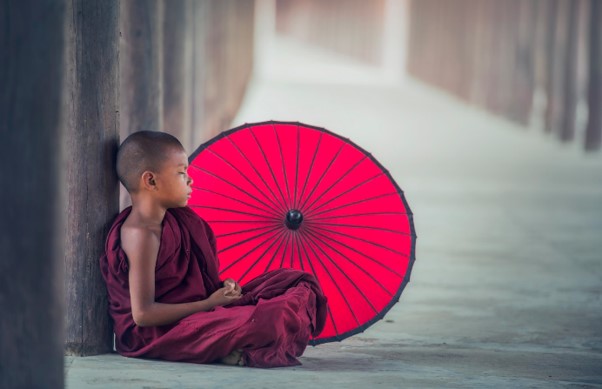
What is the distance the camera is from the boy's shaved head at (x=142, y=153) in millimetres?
3986

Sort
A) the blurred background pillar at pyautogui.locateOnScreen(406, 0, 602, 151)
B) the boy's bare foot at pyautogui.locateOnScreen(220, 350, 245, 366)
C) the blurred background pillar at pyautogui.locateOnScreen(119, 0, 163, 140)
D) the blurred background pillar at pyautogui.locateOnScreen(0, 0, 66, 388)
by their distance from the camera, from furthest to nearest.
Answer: the blurred background pillar at pyautogui.locateOnScreen(406, 0, 602, 151) → the blurred background pillar at pyautogui.locateOnScreen(119, 0, 163, 140) → the boy's bare foot at pyautogui.locateOnScreen(220, 350, 245, 366) → the blurred background pillar at pyautogui.locateOnScreen(0, 0, 66, 388)

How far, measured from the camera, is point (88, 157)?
3.99 metres

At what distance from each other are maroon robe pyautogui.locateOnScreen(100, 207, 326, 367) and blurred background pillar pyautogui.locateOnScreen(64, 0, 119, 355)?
65 millimetres

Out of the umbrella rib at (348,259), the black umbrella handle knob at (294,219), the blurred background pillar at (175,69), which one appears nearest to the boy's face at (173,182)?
the black umbrella handle knob at (294,219)

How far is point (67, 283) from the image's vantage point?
4031 millimetres

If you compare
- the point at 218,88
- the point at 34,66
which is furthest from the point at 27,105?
the point at 218,88

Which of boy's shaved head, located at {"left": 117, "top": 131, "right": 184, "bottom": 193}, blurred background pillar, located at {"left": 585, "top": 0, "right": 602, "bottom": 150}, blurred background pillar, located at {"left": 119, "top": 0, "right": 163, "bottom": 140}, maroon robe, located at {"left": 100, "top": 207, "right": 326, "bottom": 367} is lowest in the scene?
maroon robe, located at {"left": 100, "top": 207, "right": 326, "bottom": 367}

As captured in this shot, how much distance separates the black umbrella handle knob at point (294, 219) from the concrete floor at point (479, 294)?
45 centimetres

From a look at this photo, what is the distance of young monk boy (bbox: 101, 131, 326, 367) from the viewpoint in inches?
153

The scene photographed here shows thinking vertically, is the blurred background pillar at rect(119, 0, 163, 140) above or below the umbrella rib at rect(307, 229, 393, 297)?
above

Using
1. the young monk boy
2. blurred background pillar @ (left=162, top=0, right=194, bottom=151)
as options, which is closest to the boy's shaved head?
the young monk boy

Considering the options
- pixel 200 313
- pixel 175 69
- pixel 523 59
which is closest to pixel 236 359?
pixel 200 313

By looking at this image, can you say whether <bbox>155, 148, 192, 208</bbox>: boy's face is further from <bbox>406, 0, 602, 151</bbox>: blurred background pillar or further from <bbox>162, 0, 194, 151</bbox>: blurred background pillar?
<bbox>406, 0, 602, 151</bbox>: blurred background pillar

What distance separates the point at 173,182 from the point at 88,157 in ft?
0.92
